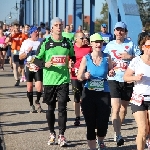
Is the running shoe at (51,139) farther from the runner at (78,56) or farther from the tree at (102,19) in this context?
the tree at (102,19)

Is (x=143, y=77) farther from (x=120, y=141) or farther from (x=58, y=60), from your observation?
(x=58, y=60)

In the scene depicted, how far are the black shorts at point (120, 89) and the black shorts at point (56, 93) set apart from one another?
71 centimetres

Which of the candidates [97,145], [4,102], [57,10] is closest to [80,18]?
[57,10]

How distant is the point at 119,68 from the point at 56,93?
1.07 m

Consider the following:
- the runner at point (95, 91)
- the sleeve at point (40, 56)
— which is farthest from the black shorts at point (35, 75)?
the runner at point (95, 91)

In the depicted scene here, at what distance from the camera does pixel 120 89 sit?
30.0 feet

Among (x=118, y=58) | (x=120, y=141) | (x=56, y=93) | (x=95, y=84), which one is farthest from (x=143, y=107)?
(x=56, y=93)

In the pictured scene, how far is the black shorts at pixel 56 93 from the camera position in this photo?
8984 mm

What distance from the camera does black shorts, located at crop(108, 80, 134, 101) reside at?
9086 mm

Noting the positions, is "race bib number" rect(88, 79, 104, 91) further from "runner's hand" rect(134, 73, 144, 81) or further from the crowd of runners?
"runner's hand" rect(134, 73, 144, 81)

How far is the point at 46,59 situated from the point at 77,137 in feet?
4.71

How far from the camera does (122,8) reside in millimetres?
16031

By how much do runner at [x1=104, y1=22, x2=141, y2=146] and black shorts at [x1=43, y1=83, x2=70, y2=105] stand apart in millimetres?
719

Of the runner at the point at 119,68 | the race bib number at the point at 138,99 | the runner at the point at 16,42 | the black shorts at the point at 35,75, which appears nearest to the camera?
the race bib number at the point at 138,99
